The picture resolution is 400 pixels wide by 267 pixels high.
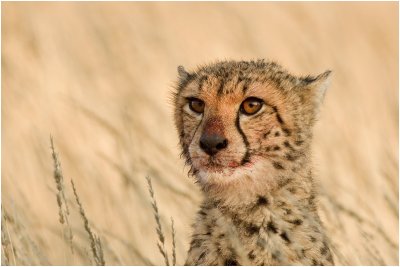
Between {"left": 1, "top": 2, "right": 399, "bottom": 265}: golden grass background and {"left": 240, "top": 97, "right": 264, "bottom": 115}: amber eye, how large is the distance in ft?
1.65

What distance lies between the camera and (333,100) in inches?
287

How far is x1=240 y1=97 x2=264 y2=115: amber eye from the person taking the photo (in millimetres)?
4176

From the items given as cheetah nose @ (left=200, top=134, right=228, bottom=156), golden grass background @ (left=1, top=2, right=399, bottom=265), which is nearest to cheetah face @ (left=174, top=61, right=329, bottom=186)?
cheetah nose @ (left=200, top=134, right=228, bottom=156)

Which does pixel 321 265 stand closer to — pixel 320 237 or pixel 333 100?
pixel 320 237

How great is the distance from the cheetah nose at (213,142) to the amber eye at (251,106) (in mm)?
201

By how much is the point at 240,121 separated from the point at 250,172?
0.66ft

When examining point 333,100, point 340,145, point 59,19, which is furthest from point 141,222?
point 59,19

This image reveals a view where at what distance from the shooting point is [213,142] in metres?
4.01

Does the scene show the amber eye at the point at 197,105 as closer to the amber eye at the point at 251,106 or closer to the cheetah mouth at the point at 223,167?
the amber eye at the point at 251,106

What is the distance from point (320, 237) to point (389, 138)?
8.36ft

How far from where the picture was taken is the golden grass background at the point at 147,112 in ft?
16.4

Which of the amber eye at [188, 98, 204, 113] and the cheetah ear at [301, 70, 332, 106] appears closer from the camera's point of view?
the amber eye at [188, 98, 204, 113]

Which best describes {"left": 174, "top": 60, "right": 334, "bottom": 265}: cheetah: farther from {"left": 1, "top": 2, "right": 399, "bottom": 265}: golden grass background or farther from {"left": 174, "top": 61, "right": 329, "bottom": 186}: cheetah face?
{"left": 1, "top": 2, "right": 399, "bottom": 265}: golden grass background

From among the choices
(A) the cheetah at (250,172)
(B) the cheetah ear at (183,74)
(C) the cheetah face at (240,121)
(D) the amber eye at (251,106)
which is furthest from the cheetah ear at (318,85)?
(B) the cheetah ear at (183,74)
